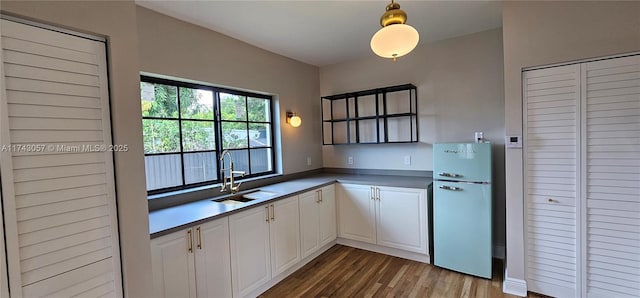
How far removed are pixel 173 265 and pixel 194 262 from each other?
147mm

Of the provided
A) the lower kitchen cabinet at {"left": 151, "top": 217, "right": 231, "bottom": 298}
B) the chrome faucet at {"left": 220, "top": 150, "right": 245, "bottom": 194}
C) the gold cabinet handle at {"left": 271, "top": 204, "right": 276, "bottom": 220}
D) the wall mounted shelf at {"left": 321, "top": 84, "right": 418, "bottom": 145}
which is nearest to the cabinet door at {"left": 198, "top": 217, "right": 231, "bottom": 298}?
the lower kitchen cabinet at {"left": 151, "top": 217, "right": 231, "bottom": 298}

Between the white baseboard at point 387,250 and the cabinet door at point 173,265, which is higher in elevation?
the cabinet door at point 173,265

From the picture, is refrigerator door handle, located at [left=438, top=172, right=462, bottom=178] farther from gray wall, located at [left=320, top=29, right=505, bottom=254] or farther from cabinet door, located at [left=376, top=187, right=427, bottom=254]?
gray wall, located at [left=320, top=29, right=505, bottom=254]

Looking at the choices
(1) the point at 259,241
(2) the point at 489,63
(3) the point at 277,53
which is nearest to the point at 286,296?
(1) the point at 259,241

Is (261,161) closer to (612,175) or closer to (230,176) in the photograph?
(230,176)

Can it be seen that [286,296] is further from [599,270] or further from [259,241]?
[599,270]

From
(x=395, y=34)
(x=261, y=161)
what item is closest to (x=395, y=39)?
(x=395, y=34)

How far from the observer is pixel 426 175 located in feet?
10.9

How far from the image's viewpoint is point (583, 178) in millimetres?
2004

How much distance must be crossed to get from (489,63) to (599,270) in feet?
6.79

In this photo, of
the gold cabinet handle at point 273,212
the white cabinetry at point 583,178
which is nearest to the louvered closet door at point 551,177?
the white cabinetry at point 583,178

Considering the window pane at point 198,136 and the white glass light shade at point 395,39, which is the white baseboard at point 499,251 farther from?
the window pane at point 198,136

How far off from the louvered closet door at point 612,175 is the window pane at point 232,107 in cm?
310

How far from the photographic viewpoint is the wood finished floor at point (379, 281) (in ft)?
7.73
